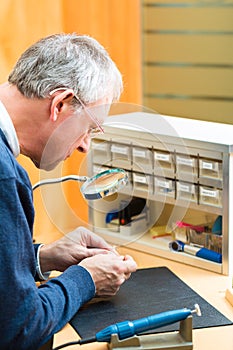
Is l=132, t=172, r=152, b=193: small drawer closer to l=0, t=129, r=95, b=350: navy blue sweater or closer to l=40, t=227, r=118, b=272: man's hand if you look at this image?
l=40, t=227, r=118, b=272: man's hand

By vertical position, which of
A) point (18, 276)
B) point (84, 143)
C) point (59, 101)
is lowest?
Answer: point (18, 276)

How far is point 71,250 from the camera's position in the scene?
1.57m

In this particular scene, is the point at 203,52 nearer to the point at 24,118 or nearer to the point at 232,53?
the point at 232,53

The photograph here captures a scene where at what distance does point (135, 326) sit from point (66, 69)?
0.49m

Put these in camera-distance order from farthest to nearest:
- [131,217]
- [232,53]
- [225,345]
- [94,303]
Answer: [232,53], [131,217], [94,303], [225,345]

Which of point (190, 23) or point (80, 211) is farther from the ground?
point (190, 23)

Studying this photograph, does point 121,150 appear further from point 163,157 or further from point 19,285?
point 19,285

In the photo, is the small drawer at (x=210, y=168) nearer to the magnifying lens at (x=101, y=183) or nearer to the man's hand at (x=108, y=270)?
the magnifying lens at (x=101, y=183)

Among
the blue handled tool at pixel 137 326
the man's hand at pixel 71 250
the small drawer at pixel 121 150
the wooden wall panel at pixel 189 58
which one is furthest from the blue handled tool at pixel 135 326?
the wooden wall panel at pixel 189 58

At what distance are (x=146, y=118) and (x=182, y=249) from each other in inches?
15.5

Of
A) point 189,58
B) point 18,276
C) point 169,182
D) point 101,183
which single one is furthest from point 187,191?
point 189,58

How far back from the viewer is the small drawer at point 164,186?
69.0 inches

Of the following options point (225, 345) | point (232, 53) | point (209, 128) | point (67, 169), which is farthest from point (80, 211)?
point (232, 53)

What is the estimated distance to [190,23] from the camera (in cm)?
313
